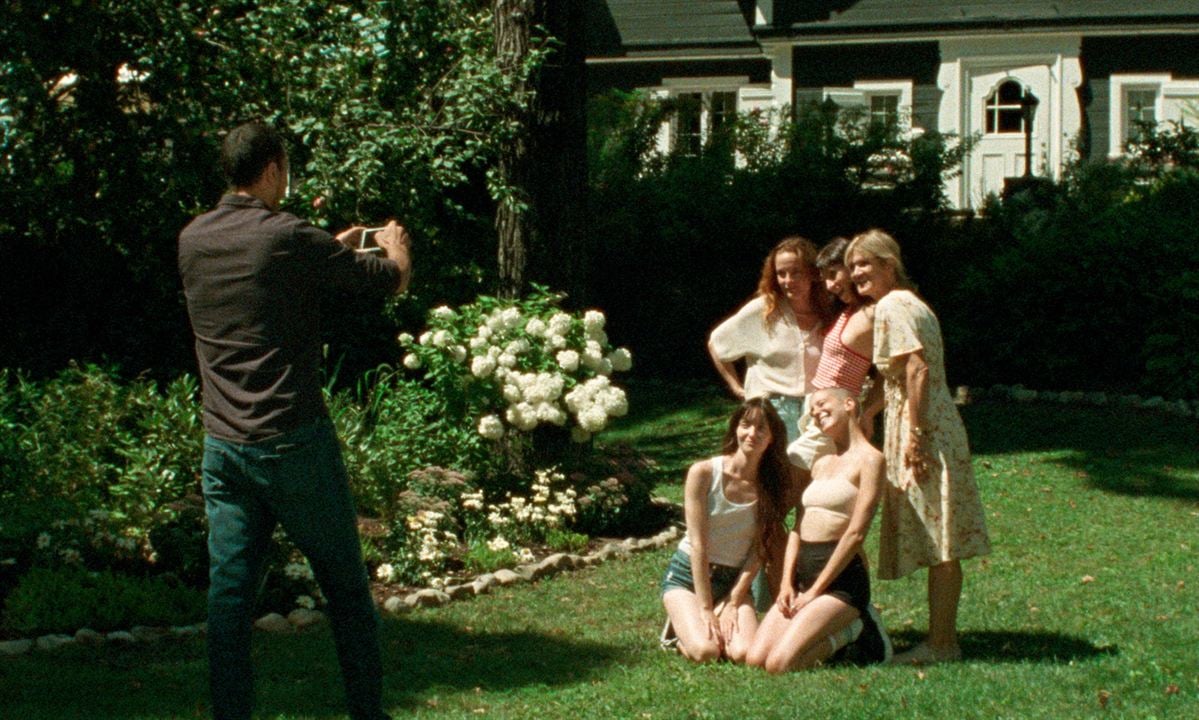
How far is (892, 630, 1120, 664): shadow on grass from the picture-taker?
21.5 feet

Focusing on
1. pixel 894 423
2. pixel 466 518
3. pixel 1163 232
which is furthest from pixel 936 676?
pixel 1163 232

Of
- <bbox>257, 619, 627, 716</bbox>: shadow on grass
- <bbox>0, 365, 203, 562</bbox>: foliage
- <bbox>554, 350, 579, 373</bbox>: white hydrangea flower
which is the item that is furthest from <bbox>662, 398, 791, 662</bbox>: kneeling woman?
<bbox>0, 365, 203, 562</bbox>: foliage

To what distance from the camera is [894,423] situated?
262 inches

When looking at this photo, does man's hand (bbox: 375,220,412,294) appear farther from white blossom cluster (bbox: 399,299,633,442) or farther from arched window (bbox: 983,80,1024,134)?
arched window (bbox: 983,80,1024,134)

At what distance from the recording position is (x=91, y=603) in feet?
23.6

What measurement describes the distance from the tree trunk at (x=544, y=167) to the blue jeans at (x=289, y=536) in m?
5.71

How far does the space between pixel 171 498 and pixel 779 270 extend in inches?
138

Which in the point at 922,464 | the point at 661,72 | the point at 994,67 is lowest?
the point at 922,464

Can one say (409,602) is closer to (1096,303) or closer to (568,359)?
(568,359)

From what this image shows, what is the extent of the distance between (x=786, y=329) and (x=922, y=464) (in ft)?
3.58

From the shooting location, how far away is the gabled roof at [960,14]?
22656 millimetres

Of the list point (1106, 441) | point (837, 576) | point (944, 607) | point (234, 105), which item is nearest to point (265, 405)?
point (837, 576)

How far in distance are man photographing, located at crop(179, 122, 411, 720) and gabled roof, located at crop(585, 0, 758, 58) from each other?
20.8 metres

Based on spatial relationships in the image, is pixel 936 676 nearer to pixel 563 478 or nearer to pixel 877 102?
pixel 563 478
